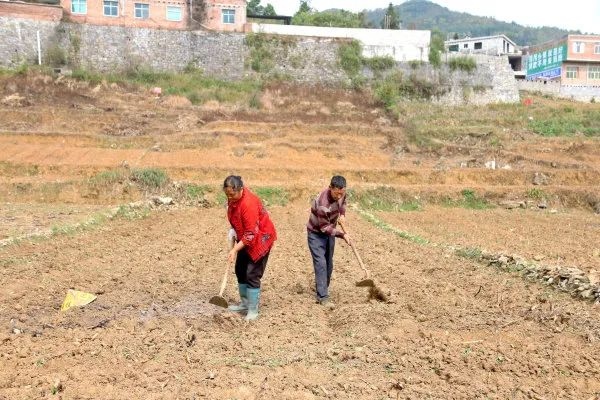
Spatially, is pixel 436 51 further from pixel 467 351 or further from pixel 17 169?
pixel 467 351

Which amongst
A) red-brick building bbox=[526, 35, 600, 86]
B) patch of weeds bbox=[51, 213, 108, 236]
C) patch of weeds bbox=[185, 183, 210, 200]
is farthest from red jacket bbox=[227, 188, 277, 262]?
red-brick building bbox=[526, 35, 600, 86]

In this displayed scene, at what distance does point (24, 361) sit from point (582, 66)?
51.0m

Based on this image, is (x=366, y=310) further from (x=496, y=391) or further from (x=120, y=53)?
(x=120, y=53)

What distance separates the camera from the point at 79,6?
112ft

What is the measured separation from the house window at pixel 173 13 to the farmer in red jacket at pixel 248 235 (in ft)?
104

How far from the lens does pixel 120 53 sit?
34344 mm

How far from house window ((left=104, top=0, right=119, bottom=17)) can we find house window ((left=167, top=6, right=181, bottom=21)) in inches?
117

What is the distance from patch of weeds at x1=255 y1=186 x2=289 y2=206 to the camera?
19703mm

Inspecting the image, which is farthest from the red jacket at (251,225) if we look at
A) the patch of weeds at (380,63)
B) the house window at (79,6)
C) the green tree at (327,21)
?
the green tree at (327,21)

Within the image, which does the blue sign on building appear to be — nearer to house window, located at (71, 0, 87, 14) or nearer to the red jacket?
house window, located at (71, 0, 87, 14)

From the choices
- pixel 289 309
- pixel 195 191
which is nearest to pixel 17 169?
pixel 195 191

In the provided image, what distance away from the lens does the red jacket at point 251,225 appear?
644 centimetres

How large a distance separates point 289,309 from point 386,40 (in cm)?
3300

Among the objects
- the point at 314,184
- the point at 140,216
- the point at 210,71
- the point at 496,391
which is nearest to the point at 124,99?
the point at 210,71
